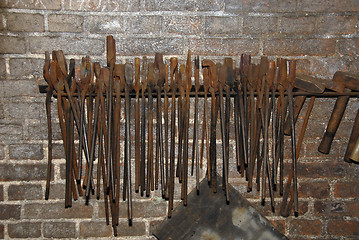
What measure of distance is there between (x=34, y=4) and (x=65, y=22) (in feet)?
0.46

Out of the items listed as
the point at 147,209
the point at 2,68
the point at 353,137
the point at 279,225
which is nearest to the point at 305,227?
the point at 279,225

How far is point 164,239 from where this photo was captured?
1497 millimetres

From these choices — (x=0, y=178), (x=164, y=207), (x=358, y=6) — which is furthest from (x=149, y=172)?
(x=358, y=6)

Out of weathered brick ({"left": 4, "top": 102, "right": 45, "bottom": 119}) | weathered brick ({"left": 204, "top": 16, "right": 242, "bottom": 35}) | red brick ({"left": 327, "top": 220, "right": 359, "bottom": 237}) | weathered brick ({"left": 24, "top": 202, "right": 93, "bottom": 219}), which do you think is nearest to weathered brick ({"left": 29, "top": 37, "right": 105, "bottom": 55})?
weathered brick ({"left": 4, "top": 102, "right": 45, "bottom": 119})

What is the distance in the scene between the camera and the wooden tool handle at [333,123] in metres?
1.40

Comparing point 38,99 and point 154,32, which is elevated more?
point 154,32

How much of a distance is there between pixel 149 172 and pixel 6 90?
71 centimetres

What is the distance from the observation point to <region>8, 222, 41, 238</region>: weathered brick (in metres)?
1.48

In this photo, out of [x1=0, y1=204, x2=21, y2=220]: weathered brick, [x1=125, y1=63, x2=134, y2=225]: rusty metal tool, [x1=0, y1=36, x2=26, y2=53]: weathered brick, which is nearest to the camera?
[x1=125, y1=63, x2=134, y2=225]: rusty metal tool

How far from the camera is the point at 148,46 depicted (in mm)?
1409

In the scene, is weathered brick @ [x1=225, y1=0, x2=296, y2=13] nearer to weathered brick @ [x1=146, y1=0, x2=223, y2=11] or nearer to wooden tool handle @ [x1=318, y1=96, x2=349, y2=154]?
weathered brick @ [x1=146, y1=0, x2=223, y2=11]

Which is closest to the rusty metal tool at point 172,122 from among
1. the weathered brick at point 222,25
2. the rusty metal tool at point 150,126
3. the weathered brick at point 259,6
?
the rusty metal tool at point 150,126

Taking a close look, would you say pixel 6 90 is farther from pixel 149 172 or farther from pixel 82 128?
pixel 149 172

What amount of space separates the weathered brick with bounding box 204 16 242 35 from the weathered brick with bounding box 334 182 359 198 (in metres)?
0.85
